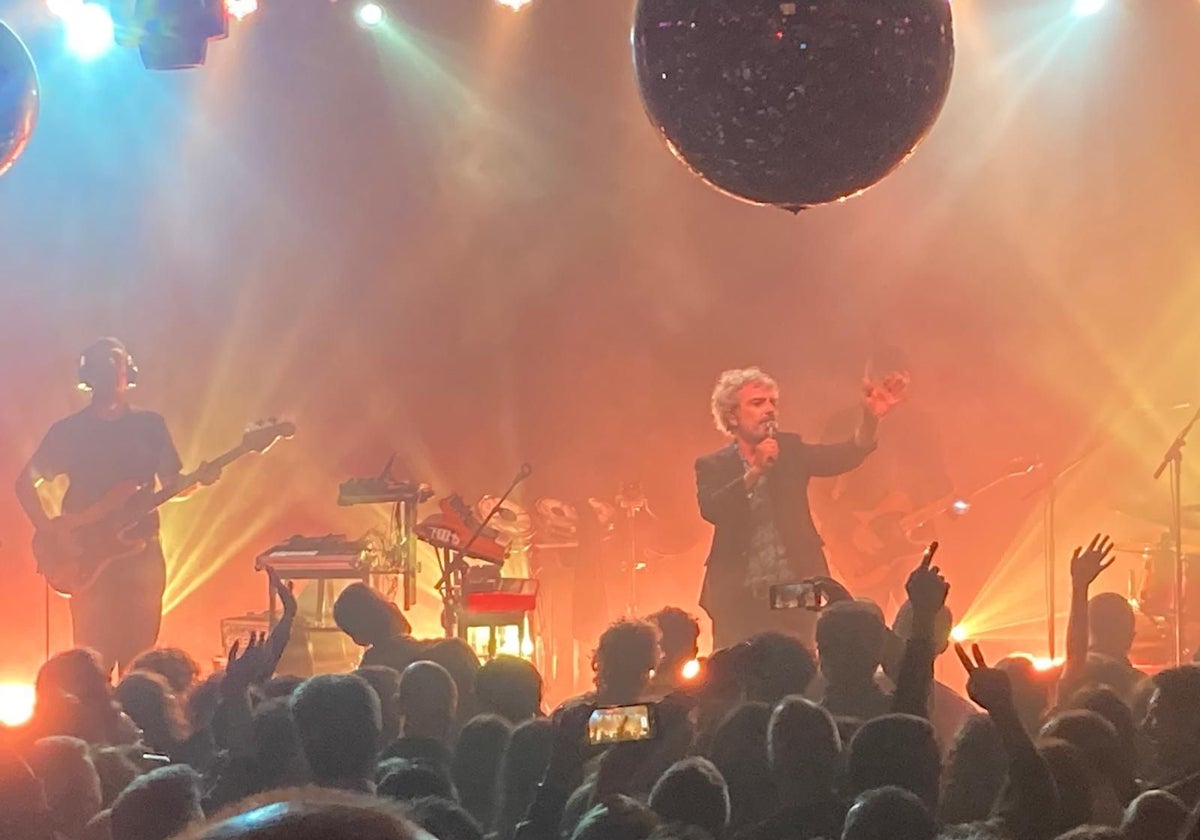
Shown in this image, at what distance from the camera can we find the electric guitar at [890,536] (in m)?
6.46

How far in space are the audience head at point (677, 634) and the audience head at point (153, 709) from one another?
1.03 metres

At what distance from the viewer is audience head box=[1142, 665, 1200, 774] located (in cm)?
189

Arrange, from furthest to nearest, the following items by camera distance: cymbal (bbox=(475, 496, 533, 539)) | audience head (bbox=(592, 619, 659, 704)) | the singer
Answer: cymbal (bbox=(475, 496, 533, 539))
the singer
audience head (bbox=(592, 619, 659, 704))

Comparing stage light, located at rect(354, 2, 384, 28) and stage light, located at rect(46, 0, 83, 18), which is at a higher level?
stage light, located at rect(354, 2, 384, 28)

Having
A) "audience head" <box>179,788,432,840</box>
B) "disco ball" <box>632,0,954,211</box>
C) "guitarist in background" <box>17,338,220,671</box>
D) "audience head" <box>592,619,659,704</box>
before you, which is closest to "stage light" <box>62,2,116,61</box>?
"guitarist in background" <box>17,338,220,671</box>

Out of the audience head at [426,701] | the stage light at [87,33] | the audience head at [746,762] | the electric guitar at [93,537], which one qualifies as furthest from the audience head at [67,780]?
the stage light at [87,33]

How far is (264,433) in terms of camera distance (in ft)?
18.5

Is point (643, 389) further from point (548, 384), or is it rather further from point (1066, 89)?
point (1066, 89)

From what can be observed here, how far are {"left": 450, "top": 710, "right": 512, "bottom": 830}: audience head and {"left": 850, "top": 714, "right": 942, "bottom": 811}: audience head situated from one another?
23.5 inches

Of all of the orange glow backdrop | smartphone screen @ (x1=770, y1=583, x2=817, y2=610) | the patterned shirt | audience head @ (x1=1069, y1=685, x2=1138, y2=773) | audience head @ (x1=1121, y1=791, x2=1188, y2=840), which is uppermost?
the orange glow backdrop

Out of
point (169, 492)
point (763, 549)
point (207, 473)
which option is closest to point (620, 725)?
point (763, 549)

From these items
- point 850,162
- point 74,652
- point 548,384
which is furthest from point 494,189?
point 850,162

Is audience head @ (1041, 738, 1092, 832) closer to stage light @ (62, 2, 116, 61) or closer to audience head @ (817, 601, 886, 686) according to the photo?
audience head @ (817, 601, 886, 686)

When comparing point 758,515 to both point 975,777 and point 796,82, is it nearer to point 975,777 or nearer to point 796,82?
point 975,777
